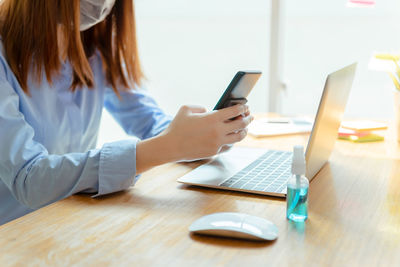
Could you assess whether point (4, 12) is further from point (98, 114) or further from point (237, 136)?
point (237, 136)

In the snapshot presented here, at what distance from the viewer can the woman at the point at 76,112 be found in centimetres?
88

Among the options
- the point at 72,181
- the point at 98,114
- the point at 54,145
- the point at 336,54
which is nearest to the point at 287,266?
the point at 72,181

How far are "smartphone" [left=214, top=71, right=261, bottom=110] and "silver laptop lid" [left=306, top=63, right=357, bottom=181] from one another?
15 centimetres

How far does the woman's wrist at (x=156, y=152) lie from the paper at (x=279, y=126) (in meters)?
0.55

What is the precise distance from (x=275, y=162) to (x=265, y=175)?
0.39 feet

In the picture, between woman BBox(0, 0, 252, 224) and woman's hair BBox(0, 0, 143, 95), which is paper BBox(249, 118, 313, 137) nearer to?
woman BBox(0, 0, 252, 224)

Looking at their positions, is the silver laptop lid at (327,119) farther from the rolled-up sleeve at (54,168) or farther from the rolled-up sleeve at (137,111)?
the rolled-up sleeve at (137,111)

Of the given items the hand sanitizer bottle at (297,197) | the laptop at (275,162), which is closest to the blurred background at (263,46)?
the laptop at (275,162)

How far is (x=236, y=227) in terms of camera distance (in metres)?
0.66

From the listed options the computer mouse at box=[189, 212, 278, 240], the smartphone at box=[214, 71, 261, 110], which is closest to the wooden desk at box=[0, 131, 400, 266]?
the computer mouse at box=[189, 212, 278, 240]

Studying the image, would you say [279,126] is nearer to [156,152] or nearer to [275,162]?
[275,162]

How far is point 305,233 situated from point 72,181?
17.5 inches

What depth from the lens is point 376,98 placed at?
2.33 meters

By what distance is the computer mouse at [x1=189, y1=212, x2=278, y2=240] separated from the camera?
0.66 metres
